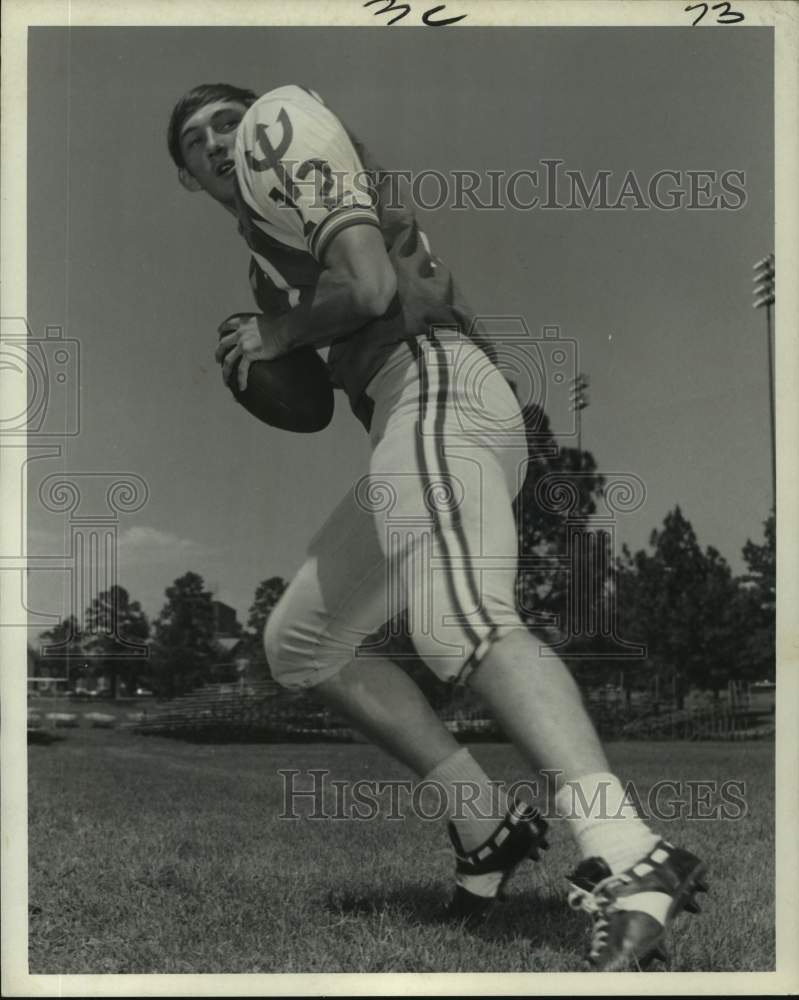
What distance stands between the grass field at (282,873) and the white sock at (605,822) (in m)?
0.09

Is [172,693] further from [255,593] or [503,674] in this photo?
[503,674]

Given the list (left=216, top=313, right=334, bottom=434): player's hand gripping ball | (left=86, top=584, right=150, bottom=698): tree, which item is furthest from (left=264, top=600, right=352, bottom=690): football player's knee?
(left=216, top=313, right=334, bottom=434): player's hand gripping ball

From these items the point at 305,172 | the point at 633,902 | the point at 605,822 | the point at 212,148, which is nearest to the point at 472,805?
the point at 605,822

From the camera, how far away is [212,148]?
3.65m

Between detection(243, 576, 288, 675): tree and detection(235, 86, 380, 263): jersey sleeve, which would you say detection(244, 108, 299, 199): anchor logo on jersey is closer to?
detection(235, 86, 380, 263): jersey sleeve

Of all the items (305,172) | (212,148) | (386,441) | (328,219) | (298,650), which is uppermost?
(212,148)

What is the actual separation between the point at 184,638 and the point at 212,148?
4.80 feet

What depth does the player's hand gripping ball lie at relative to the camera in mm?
3609

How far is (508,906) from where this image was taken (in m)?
3.49

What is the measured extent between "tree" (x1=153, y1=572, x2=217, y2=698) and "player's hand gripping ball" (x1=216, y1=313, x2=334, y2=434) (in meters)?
0.54

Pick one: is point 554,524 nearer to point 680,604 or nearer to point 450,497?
point 450,497

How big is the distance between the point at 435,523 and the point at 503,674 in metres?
0.46

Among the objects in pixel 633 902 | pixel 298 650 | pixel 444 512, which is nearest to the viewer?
pixel 633 902

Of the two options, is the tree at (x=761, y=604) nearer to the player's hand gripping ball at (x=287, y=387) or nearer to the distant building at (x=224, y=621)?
the player's hand gripping ball at (x=287, y=387)
